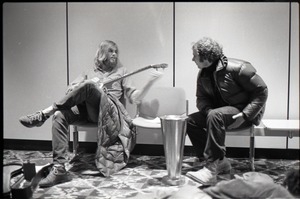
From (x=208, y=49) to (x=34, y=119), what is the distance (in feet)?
4.21

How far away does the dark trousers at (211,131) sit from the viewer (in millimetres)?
3195

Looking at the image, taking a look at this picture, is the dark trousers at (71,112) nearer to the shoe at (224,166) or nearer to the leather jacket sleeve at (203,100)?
the leather jacket sleeve at (203,100)

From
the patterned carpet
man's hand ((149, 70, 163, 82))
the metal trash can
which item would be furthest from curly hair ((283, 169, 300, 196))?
man's hand ((149, 70, 163, 82))

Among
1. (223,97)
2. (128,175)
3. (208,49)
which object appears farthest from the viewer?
(128,175)

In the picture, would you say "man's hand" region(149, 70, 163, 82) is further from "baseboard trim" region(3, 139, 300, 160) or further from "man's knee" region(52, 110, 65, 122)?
"man's knee" region(52, 110, 65, 122)

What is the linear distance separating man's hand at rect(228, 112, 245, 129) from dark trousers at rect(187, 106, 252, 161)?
2 centimetres

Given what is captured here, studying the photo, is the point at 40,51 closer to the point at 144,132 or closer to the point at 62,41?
the point at 62,41

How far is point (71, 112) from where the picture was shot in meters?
3.44

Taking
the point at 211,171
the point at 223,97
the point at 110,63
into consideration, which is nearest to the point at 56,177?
the point at 110,63

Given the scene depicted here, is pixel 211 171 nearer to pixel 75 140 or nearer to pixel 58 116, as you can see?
pixel 75 140

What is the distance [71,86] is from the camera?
3242 millimetres

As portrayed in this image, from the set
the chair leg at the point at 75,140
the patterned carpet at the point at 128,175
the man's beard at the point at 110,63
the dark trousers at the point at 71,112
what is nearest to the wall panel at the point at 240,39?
the patterned carpet at the point at 128,175

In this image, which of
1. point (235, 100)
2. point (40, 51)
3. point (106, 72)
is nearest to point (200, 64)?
point (235, 100)

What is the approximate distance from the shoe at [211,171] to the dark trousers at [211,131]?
0.14 ft
